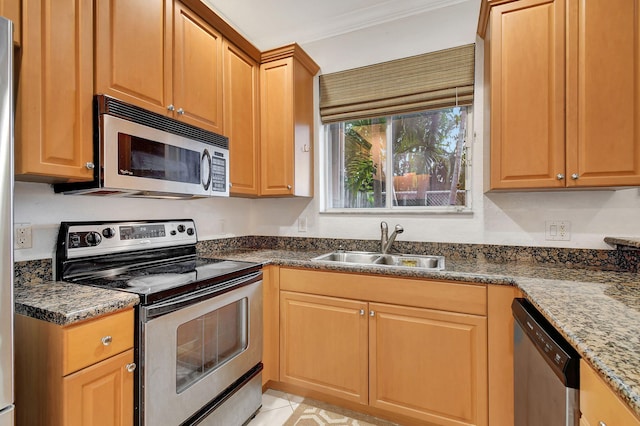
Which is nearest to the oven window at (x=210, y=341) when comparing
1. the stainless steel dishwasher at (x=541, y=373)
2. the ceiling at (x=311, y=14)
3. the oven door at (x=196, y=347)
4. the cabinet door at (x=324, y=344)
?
the oven door at (x=196, y=347)

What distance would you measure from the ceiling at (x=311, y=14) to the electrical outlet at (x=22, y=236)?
6.29 feet

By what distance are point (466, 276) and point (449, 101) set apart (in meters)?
1.24

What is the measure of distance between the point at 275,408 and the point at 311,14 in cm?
278

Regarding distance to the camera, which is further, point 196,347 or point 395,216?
point 395,216

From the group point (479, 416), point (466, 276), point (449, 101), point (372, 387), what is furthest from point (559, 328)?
point (449, 101)

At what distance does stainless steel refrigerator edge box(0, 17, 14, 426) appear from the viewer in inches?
32.6

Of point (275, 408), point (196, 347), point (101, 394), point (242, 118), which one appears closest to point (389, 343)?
point (275, 408)

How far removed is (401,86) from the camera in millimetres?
2254

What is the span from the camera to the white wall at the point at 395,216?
1.49 m

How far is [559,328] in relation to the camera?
2.90ft

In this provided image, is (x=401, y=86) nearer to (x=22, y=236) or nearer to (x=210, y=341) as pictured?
(x=210, y=341)

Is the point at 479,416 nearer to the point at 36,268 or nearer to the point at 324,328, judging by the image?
the point at 324,328

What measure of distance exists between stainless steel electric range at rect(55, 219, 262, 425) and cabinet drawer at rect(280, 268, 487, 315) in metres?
0.29

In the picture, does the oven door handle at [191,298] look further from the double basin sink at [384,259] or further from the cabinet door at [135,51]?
the cabinet door at [135,51]
